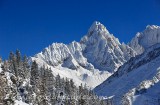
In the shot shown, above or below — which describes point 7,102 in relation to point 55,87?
below

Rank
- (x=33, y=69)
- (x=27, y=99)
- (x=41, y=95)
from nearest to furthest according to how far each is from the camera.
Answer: (x=41, y=95) < (x=27, y=99) < (x=33, y=69)

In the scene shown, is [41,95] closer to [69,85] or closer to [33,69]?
[33,69]

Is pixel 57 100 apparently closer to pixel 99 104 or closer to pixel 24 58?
pixel 24 58


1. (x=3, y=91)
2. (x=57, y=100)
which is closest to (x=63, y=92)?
(x=57, y=100)

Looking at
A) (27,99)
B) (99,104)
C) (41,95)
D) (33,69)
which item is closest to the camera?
(41,95)

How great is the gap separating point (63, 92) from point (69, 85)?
10113 mm

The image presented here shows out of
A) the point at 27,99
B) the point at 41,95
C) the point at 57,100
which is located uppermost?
the point at 57,100

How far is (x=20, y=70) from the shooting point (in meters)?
146

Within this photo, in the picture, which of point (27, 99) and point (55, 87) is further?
point (55, 87)

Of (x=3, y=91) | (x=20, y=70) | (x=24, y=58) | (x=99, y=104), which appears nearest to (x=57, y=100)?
(x=20, y=70)

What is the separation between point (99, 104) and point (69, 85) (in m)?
23.6

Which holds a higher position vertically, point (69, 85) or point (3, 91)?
point (69, 85)

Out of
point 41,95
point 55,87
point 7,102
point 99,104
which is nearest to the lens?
point 7,102

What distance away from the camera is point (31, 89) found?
120625 millimetres
